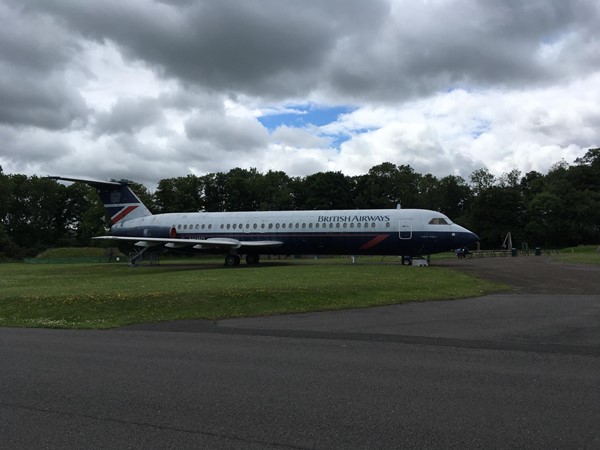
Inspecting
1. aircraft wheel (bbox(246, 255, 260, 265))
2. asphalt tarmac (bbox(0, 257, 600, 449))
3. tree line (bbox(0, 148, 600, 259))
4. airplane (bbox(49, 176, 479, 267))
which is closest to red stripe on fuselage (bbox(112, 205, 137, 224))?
airplane (bbox(49, 176, 479, 267))

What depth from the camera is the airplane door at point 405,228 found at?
32500mm

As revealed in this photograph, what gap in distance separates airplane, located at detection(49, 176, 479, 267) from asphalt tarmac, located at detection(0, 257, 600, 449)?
21147 mm

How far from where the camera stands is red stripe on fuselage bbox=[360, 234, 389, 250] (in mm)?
33041

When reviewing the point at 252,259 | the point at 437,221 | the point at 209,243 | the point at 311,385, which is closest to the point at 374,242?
the point at 437,221

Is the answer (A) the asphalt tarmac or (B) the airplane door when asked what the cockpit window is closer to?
(B) the airplane door

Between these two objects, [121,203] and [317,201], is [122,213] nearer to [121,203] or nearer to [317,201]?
[121,203]

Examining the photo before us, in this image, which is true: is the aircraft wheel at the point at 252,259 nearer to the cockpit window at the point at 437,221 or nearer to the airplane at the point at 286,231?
the airplane at the point at 286,231

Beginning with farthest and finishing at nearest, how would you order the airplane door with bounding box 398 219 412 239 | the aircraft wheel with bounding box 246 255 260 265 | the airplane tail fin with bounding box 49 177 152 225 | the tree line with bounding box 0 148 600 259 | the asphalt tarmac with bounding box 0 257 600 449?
the tree line with bounding box 0 148 600 259 < the airplane tail fin with bounding box 49 177 152 225 < the aircraft wheel with bounding box 246 255 260 265 < the airplane door with bounding box 398 219 412 239 < the asphalt tarmac with bounding box 0 257 600 449

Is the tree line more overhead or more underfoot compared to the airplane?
more overhead

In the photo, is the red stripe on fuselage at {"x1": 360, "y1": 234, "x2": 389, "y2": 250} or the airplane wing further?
the airplane wing

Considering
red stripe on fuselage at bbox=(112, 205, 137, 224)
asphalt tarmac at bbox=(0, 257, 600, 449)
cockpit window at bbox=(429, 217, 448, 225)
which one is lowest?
asphalt tarmac at bbox=(0, 257, 600, 449)

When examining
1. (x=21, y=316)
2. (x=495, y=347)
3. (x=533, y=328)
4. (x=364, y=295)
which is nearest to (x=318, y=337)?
(x=495, y=347)

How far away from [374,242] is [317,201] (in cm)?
6601

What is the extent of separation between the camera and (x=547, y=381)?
21.5ft
